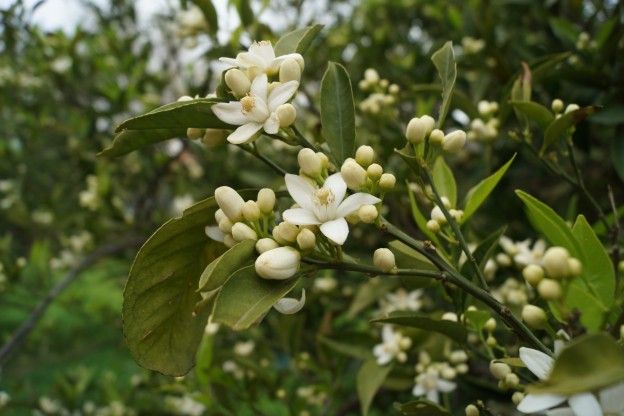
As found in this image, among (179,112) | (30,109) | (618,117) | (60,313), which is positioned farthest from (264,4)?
(60,313)

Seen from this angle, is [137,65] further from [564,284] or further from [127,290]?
[564,284]

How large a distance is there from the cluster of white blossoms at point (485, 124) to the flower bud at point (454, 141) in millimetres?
529

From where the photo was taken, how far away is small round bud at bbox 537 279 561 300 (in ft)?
1.82

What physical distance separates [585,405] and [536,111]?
568 millimetres

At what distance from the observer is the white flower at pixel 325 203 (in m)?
0.67

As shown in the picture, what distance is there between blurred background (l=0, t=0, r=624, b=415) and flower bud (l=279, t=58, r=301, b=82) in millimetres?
401

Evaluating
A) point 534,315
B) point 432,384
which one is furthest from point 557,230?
point 432,384

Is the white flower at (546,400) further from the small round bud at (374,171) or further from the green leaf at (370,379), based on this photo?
the green leaf at (370,379)

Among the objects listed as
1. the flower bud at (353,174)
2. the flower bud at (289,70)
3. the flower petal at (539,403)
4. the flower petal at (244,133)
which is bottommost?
the flower petal at (539,403)

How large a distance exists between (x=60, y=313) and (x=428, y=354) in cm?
321

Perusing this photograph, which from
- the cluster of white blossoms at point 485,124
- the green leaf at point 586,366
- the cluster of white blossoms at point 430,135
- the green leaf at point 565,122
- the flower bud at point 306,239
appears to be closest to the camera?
the green leaf at point 586,366

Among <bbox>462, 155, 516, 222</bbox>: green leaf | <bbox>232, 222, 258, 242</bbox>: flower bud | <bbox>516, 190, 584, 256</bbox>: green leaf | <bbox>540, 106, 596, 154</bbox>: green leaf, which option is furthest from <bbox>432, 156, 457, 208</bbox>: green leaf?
<bbox>232, 222, 258, 242</bbox>: flower bud

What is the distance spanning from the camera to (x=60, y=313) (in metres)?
3.87

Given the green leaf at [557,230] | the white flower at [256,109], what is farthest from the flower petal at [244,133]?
the green leaf at [557,230]
